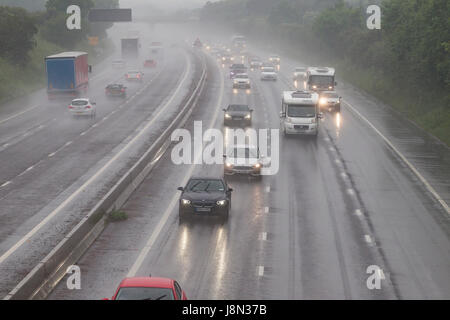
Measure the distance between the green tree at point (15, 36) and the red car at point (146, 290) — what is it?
6575 centimetres

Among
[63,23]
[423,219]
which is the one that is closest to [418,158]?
[423,219]

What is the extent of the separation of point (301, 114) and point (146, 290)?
31.5 meters

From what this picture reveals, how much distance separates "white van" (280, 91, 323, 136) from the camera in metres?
44.4

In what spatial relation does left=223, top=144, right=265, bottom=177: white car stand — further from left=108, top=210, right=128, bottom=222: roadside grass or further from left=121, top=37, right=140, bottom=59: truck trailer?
left=121, top=37, right=140, bottom=59: truck trailer

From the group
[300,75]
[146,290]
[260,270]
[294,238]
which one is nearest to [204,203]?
[294,238]

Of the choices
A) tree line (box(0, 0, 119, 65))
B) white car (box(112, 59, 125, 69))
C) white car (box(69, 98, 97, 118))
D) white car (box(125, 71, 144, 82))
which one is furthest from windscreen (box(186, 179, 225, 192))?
white car (box(112, 59, 125, 69))

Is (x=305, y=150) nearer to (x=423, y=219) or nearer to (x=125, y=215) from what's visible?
(x=423, y=219)

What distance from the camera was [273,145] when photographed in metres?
42.2

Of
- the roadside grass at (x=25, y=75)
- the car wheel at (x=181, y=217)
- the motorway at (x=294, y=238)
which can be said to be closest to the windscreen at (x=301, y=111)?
the motorway at (x=294, y=238)

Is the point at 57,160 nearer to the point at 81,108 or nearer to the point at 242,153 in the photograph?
the point at 242,153

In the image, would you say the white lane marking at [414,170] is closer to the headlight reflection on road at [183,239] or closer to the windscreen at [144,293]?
the headlight reflection on road at [183,239]

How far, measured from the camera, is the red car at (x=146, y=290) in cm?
1441

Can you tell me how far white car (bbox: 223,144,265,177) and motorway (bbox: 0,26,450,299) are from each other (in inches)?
19.7
